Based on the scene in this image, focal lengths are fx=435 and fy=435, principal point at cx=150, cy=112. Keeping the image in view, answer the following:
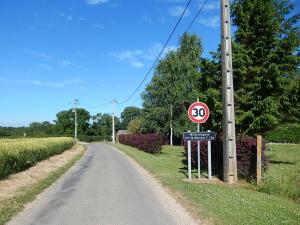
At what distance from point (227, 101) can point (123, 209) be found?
635 cm

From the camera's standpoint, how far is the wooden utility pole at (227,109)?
1493cm

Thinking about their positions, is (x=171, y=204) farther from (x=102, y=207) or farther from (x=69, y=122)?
(x=69, y=122)

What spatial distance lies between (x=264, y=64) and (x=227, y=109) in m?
7.74

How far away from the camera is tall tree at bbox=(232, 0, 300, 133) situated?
824 inches

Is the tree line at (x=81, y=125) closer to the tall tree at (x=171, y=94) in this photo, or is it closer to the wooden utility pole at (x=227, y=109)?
the tall tree at (x=171, y=94)

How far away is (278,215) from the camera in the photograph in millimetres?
8977

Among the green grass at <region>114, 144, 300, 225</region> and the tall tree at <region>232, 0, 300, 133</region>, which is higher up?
the tall tree at <region>232, 0, 300, 133</region>

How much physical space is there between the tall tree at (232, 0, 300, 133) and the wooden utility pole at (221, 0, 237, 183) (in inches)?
197

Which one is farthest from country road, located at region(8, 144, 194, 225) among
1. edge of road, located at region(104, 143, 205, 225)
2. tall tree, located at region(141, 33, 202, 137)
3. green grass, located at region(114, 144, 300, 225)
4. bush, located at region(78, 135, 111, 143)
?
bush, located at region(78, 135, 111, 143)

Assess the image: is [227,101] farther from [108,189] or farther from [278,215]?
[278,215]

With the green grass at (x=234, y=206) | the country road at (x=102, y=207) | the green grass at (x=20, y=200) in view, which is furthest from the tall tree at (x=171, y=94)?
the green grass at (x=234, y=206)

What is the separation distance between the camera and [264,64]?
2175 centimetres

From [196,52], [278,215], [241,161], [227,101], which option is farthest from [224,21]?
[196,52]

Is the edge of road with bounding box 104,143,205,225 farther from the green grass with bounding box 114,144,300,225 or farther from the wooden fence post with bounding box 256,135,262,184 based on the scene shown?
the wooden fence post with bounding box 256,135,262,184
